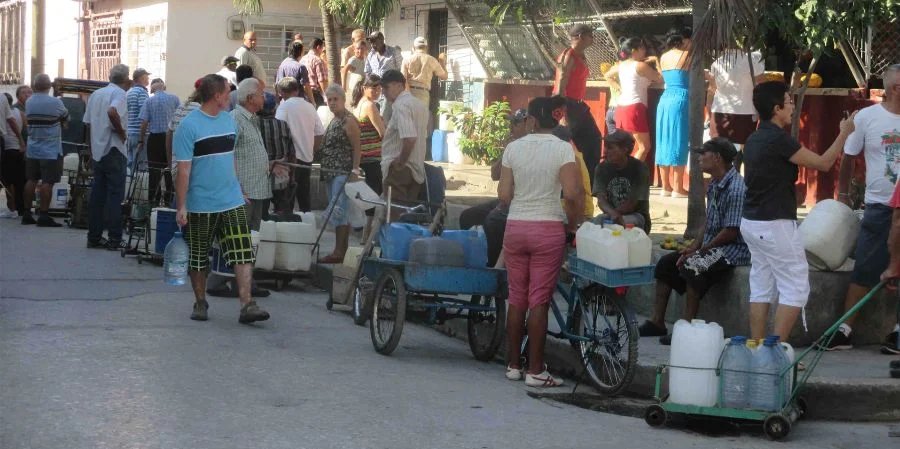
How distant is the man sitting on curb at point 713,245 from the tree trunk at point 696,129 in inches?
44.8

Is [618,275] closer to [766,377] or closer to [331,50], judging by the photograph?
[766,377]

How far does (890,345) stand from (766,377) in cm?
238

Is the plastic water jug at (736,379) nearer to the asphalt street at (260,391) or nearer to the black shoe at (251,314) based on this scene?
the asphalt street at (260,391)

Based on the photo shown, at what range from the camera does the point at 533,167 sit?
27.1 ft

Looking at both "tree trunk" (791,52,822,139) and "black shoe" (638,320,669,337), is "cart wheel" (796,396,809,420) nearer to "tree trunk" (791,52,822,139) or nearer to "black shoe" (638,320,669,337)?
"black shoe" (638,320,669,337)

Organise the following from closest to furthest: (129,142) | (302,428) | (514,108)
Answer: (302,428) → (129,142) → (514,108)

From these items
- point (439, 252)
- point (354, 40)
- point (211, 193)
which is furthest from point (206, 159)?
point (354, 40)

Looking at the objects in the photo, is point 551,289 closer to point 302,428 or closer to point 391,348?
point 391,348

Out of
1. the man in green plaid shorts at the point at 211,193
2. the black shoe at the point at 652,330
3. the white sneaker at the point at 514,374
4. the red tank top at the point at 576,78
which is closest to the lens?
the white sneaker at the point at 514,374

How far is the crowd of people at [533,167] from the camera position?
8164 mm

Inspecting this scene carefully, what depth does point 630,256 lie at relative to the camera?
802 centimetres

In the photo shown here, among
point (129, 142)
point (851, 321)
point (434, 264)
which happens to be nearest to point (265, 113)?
point (129, 142)

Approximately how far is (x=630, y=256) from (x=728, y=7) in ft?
9.87

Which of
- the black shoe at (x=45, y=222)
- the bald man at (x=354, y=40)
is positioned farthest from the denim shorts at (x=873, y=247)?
the bald man at (x=354, y=40)
